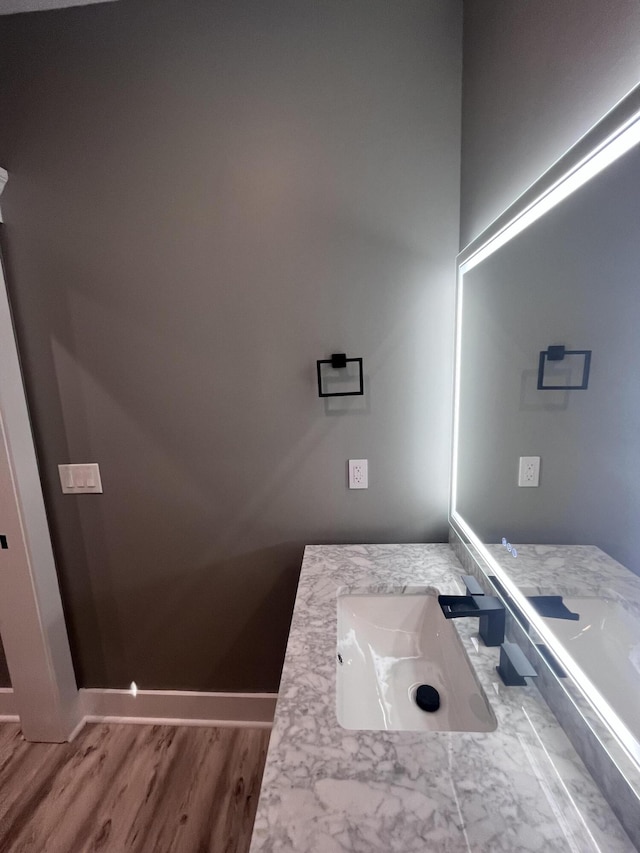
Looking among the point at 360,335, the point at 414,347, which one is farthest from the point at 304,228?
the point at 414,347

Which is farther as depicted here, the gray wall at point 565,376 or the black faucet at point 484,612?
the black faucet at point 484,612

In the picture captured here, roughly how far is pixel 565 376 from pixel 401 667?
0.91 m

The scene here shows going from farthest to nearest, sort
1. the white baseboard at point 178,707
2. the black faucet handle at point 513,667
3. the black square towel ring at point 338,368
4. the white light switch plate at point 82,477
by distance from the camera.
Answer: the white baseboard at point 178,707 → the white light switch plate at point 82,477 → the black square towel ring at point 338,368 → the black faucet handle at point 513,667

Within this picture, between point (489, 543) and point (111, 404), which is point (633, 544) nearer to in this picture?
point (489, 543)

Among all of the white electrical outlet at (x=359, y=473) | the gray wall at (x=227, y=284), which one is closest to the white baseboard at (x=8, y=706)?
the gray wall at (x=227, y=284)

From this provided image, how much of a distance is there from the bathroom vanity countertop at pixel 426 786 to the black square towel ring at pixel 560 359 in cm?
66

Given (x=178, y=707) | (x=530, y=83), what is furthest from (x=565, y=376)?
(x=178, y=707)

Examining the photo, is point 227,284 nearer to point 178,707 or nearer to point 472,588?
point 472,588

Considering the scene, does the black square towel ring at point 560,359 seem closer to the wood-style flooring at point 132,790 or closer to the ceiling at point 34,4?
the wood-style flooring at point 132,790

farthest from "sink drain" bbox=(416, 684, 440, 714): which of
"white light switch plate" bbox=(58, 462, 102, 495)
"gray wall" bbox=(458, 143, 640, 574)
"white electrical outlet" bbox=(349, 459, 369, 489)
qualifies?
"white light switch plate" bbox=(58, 462, 102, 495)

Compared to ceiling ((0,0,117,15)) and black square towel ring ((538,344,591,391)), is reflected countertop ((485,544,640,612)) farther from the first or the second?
ceiling ((0,0,117,15))

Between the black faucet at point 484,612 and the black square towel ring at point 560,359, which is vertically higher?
the black square towel ring at point 560,359

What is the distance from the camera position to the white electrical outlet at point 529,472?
0.84 m

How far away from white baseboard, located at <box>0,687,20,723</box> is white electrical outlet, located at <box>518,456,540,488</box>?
2.45m
